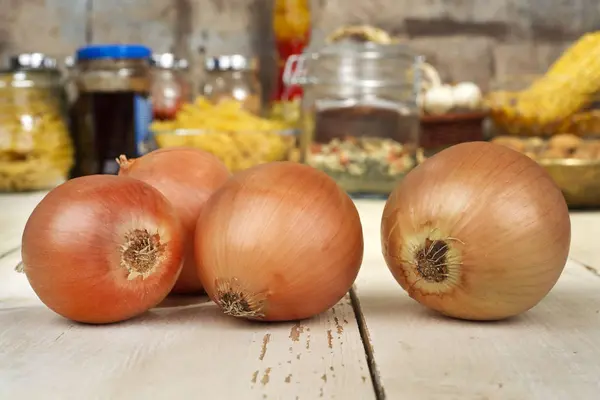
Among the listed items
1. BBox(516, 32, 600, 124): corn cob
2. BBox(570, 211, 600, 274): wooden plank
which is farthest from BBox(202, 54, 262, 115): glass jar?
BBox(570, 211, 600, 274): wooden plank

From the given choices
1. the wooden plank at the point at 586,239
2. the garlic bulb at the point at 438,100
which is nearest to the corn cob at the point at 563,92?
the garlic bulb at the point at 438,100

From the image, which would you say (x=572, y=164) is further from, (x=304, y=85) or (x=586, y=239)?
(x=304, y=85)

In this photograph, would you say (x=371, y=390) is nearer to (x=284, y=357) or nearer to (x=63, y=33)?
(x=284, y=357)

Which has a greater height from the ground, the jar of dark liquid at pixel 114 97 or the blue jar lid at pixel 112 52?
the blue jar lid at pixel 112 52

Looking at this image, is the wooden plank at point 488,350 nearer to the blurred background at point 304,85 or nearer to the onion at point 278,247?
the onion at point 278,247

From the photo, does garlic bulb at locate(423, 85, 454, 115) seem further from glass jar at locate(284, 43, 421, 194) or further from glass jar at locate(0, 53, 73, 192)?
glass jar at locate(0, 53, 73, 192)

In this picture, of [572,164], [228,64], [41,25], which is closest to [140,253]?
[572,164]

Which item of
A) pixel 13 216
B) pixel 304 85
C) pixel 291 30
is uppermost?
pixel 291 30
